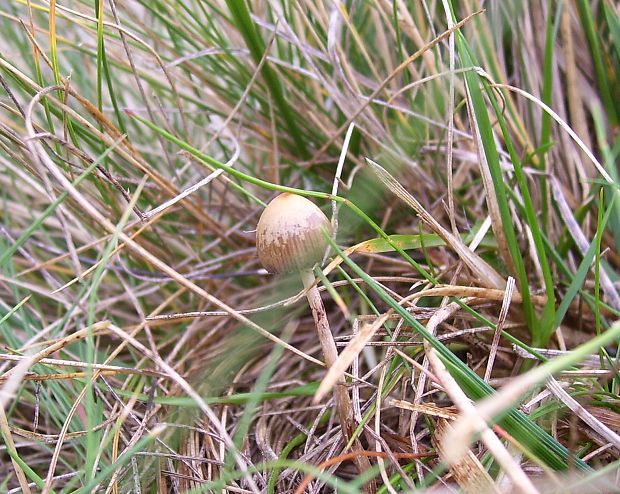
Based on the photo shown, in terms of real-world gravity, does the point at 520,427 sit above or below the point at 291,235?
below

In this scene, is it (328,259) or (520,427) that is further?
(328,259)

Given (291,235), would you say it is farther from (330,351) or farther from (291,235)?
(330,351)

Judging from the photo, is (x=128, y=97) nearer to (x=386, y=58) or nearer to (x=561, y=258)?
(x=386, y=58)

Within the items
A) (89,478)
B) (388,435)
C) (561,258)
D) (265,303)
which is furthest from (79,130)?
(561,258)

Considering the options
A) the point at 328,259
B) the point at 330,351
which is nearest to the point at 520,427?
the point at 330,351

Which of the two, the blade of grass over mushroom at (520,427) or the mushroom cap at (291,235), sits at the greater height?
the mushroom cap at (291,235)
